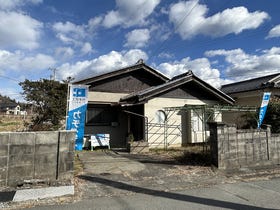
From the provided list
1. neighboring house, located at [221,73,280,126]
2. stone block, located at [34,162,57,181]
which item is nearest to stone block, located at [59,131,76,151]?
stone block, located at [34,162,57,181]

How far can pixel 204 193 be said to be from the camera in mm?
5070

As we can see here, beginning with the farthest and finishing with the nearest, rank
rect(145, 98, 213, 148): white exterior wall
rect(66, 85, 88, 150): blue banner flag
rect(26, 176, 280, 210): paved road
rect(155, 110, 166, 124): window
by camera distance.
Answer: rect(155, 110, 166, 124): window, rect(145, 98, 213, 148): white exterior wall, rect(66, 85, 88, 150): blue banner flag, rect(26, 176, 280, 210): paved road

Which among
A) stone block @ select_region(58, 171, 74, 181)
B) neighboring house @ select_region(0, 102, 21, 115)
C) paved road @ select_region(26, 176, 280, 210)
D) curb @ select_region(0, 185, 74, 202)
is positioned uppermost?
neighboring house @ select_region(0, 102, 21, 115)

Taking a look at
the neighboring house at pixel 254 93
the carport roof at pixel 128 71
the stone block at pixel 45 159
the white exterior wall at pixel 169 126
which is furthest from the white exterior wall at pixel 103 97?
the neighboring house at pixel 254 93

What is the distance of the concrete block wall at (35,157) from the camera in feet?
17.3

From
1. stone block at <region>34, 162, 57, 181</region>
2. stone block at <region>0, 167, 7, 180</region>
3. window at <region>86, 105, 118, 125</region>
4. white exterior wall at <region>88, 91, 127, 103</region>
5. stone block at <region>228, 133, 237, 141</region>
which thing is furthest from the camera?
white exterior wall at <region>88, 91, 127, 103</region>

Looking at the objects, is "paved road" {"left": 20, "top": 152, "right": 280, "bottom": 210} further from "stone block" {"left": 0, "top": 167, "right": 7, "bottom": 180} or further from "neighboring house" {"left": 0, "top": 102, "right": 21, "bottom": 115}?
"neighboring house" {"left": 0, "top": 102, "right": 21, "bottom": 115}

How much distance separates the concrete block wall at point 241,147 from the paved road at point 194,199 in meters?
1.61

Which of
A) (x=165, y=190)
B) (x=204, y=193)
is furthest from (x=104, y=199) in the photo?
(x=204, y=193)

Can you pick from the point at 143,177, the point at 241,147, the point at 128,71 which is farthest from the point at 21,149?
the point at 128,71

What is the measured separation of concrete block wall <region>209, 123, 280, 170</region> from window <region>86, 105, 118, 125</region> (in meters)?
7.58

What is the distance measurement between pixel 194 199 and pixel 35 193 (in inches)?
140

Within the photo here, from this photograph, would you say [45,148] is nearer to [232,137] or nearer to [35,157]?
[35,157]

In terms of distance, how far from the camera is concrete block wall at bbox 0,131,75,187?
17.3 feet
